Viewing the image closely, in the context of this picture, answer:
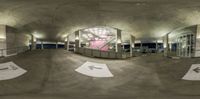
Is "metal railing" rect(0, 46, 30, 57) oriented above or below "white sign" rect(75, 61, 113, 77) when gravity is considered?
above

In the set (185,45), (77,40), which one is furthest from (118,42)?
(185,45)

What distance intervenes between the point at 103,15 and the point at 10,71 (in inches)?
141

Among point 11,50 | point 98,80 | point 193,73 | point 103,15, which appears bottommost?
point 98,80

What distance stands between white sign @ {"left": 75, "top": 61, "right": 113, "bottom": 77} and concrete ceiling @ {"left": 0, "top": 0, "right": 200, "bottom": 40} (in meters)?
1.42

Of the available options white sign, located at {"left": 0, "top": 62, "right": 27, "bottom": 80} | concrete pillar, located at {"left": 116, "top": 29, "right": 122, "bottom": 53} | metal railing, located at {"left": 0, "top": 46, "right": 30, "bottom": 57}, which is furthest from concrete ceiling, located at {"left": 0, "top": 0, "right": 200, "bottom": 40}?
white sign, located at {"left": 0, "top": 62, "right": 27, "bottom": 80}

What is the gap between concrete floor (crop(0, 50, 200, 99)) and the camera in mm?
6998

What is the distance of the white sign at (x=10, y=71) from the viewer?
24.3ft

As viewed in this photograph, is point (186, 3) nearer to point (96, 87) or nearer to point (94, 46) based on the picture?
point (94, 46)

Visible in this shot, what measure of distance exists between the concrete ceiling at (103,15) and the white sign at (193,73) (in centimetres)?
175

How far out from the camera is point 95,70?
320 inches

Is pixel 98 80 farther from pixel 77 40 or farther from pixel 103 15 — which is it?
pixel 103 15

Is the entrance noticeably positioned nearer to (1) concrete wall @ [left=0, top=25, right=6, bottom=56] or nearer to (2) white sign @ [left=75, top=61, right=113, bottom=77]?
(2) white sign @ [left=75, top=61, right=113, bottom=77]

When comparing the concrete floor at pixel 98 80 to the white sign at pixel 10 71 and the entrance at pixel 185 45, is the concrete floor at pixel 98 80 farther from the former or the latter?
the entrance at pixel 185 45

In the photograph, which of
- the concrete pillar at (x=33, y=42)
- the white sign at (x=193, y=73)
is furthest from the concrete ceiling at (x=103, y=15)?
the white sign at (x=193, y=73)
